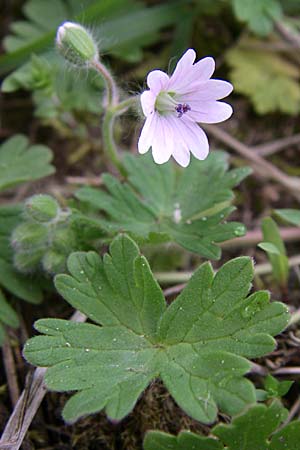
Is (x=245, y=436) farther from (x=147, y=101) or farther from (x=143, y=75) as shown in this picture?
(x=143, y=75)

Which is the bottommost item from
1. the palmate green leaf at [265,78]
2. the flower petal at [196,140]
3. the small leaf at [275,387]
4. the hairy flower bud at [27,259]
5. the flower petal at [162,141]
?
the small leaf at [275,387]

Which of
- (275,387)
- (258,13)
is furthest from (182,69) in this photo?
(258,13)

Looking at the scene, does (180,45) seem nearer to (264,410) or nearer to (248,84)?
(248,84)

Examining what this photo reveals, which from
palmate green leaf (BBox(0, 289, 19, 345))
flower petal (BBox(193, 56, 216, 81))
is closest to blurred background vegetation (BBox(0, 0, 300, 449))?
palmate green leaf (BBox(0, 289, 19, 345))

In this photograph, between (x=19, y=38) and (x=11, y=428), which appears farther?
(x=19, y=38)

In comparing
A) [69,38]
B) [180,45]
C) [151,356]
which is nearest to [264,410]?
[151,356]

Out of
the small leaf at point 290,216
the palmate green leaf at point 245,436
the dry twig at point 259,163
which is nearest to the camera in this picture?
the palmate green leaf at point 245,436

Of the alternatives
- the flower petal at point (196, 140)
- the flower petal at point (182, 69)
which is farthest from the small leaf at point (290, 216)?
the flower petal at point (182, 69)

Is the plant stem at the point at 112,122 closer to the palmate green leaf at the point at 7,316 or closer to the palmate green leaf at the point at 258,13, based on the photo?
the palmate green leaf at the point at 7,316
